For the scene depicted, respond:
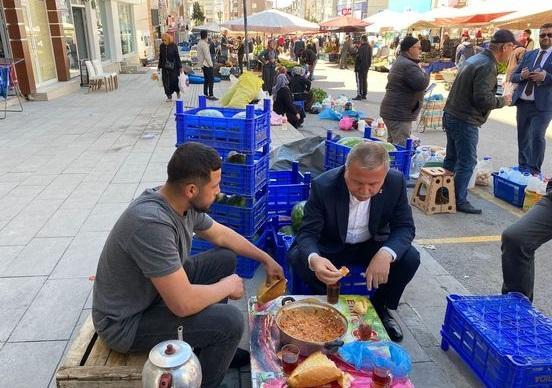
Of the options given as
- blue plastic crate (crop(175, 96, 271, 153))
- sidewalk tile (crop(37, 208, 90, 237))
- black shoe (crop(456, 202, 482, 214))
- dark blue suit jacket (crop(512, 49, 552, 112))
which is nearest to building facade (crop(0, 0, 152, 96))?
sidewalk tile (crop(37, 208, 90, 237))

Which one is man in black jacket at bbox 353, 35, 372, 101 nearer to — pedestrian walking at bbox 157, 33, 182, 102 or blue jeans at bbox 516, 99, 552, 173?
pedestrian walking at bbox 157, 33, 182, 102

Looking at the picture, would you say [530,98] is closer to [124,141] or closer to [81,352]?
[81,352]

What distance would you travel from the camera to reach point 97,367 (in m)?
2.06

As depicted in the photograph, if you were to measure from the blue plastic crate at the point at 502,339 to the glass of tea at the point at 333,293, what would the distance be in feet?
2.58

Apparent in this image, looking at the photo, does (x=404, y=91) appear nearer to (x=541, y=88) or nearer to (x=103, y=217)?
(x=541, y=88)

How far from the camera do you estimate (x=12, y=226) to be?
15.3ft

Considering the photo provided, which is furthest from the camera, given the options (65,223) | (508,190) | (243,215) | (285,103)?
(285,103)

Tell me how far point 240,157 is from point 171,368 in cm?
211

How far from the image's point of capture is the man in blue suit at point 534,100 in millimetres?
5871

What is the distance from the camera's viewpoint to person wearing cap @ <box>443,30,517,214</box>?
4.85 meters

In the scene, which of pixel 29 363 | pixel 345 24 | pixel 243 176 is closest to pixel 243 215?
pixel 243 176

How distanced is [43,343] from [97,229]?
1.80m

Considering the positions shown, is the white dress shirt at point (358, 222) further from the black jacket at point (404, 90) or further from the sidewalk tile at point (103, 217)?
the black jacket at point (404, 90)

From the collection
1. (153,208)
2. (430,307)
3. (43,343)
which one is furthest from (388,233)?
(43,343)
